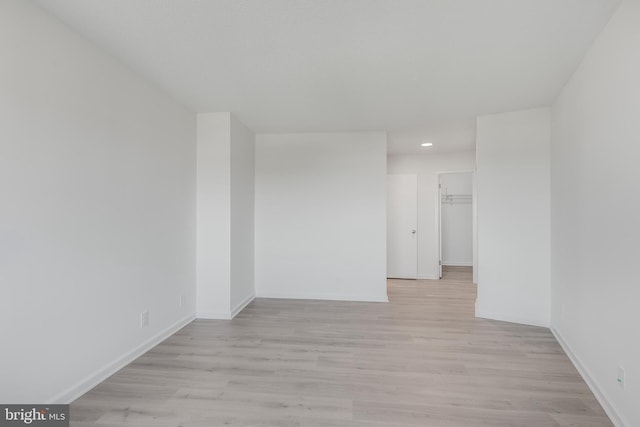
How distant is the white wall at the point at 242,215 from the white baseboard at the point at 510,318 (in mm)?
3026

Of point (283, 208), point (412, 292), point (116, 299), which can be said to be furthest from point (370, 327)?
point (116, 299)

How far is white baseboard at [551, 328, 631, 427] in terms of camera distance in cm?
174

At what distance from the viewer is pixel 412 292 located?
15.7ft

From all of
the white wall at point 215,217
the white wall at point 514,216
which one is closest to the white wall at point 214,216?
the white wall at point 215,217

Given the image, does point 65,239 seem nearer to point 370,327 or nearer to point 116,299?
point 116,299

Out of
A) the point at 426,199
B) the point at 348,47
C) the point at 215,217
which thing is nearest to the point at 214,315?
the point at 215,217

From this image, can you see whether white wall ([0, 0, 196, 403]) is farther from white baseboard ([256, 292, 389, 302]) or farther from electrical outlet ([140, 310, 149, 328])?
white baseboard ([256, 292, 389, 302])

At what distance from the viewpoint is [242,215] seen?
156 inches

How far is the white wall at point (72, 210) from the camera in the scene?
1610 millimetres

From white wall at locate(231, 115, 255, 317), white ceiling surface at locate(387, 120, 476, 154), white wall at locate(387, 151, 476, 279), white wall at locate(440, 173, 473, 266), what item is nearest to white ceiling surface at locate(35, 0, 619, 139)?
white wall at locate(231, 115, 255, 317)

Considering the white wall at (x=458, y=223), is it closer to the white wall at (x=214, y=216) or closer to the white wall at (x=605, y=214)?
the white wall at (x=605, y=214)

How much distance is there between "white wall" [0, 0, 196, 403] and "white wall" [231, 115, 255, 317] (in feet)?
2.77

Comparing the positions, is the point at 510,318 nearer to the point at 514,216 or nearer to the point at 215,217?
the point at 514,216

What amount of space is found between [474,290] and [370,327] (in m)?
2.61
